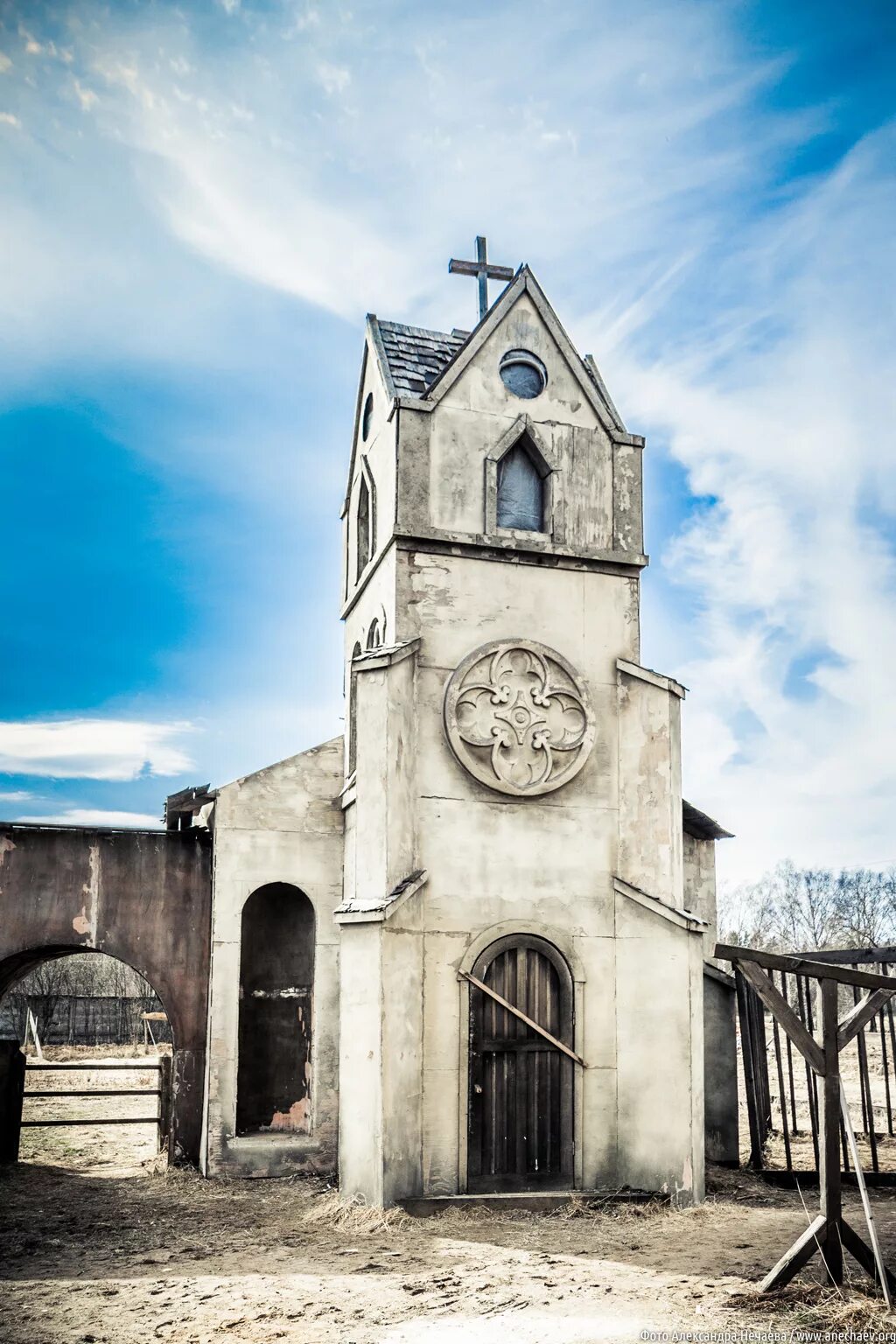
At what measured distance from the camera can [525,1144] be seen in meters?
13.4

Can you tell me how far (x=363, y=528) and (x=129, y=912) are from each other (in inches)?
242

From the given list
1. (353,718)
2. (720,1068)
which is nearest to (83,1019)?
(353,718)

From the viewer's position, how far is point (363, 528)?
17156 millimetres

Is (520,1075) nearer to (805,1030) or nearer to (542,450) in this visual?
(805,1030)

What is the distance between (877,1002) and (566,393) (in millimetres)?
8845

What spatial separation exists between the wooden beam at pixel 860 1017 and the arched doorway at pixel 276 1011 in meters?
8.27

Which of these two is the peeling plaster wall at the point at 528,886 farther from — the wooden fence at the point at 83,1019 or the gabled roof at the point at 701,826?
the wooden fence at the point at 83,1019

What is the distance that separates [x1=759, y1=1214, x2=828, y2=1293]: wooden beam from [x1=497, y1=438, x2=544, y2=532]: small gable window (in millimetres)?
8690

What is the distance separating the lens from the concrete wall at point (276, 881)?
1520cm

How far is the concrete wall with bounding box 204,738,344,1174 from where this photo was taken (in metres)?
15.2

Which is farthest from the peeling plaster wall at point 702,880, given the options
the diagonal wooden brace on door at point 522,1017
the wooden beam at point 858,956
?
the diagonal wooden brace on door at point 522,1017

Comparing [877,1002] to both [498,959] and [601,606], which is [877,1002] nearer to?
[498,959]

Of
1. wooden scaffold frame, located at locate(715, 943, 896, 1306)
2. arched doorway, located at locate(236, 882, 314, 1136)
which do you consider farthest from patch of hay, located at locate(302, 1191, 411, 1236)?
wooden scaffold frame, located at locate(715, 943, 896, 1306)

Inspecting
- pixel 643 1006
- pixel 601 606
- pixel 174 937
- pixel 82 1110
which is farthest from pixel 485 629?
pixel 82 1110
